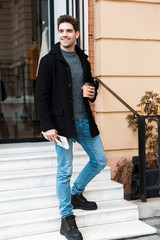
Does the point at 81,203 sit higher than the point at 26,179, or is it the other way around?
the point at 26,179

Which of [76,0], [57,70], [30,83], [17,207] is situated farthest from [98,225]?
[30,83]

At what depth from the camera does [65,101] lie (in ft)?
10.8

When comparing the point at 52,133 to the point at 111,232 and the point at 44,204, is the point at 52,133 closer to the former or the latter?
the point at 44,204

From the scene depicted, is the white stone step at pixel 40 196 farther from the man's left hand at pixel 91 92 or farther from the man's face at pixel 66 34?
the man's face at pixel 66 34

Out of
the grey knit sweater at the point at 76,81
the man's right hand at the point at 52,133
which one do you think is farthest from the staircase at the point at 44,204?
the grey knit sweater at the point at 76,81

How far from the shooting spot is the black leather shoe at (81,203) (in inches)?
150

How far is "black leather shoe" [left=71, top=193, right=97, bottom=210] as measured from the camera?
3817 mm

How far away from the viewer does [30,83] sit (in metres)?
12.3

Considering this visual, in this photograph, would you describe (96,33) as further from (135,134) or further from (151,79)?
(135,134)

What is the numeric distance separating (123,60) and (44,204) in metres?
2.41

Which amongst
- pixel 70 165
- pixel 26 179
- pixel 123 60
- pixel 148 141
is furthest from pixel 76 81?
pixel 148 141

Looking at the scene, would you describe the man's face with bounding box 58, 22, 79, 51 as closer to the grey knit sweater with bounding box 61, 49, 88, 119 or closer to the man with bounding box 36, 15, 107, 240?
the man with bounding box 36, 15, 107, 240

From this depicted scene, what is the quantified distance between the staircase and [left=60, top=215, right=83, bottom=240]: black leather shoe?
0.09 metres

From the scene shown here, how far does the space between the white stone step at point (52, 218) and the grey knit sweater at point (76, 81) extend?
107cm
